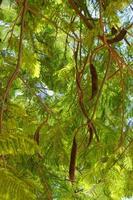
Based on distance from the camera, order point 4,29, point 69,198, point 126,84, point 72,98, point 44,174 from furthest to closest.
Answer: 1. point 4,29
2. point 69,198
3. point 44,174
4. point 72,98
5. point 126,84

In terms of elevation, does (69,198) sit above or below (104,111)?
below

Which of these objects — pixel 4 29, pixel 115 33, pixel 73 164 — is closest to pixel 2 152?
pixel 73 164

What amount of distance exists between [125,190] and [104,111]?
16.9 inches

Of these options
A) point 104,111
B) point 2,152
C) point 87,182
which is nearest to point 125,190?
point 87,182

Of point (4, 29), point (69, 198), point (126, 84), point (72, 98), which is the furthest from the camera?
point (4, 29)

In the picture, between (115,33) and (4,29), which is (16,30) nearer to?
(4,29)

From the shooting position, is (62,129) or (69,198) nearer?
(62,129)

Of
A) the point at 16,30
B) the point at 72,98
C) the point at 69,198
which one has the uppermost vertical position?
the point at 16,30

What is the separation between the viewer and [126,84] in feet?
7.74

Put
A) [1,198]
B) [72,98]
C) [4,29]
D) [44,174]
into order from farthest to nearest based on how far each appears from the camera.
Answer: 1. [4,29]
2. [44,174]
3. [72,98]
4. [1,198]

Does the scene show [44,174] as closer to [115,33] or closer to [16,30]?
[16,30]

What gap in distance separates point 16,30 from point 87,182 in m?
0.96

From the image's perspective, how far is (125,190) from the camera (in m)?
2.65

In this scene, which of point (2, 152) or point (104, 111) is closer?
point (2, 152)
